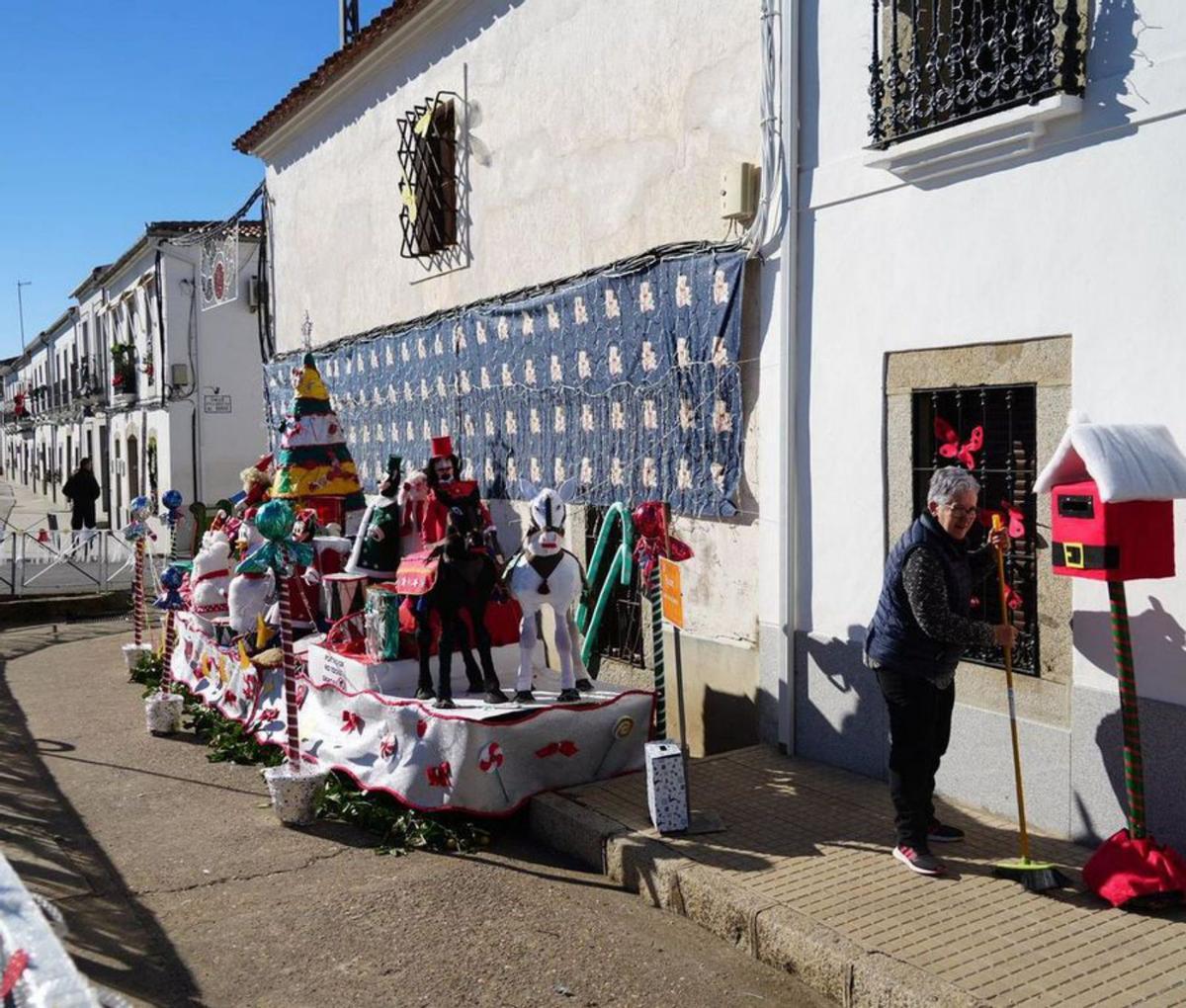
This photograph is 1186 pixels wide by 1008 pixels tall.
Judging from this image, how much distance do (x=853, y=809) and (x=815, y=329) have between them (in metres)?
2.63

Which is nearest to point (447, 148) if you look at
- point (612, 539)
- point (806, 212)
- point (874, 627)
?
point (612, 539)

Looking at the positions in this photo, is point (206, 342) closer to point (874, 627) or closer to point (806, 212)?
point (806, 212)

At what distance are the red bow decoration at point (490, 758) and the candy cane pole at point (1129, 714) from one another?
3.02 meters

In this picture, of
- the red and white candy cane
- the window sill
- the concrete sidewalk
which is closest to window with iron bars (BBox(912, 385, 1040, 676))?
the concrete sidewalk

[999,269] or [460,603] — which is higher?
[999,269]

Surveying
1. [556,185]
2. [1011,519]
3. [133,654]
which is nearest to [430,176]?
[556,185]

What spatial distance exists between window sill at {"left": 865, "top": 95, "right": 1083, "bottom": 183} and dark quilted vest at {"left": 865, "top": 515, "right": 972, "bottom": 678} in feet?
6.20

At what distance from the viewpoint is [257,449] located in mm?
25312

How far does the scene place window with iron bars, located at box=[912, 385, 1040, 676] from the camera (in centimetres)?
565

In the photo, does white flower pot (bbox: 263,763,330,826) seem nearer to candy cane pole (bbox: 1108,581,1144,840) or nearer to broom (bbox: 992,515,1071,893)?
broom (bbox: 992,515,1071,893)

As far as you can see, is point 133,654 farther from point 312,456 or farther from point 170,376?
point 170,376

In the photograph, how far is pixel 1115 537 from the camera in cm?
464

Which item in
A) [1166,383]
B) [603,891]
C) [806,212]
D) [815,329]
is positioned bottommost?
[603,891]

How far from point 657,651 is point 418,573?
61.2 inches
